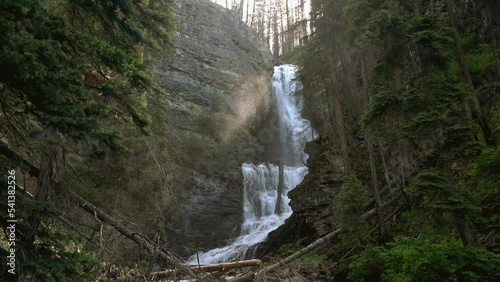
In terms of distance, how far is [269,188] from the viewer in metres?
26.5

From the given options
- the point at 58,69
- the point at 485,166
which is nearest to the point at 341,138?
the point at 485,166

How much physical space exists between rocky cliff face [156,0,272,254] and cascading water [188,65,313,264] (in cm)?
93

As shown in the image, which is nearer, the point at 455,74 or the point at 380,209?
the point at 380,209

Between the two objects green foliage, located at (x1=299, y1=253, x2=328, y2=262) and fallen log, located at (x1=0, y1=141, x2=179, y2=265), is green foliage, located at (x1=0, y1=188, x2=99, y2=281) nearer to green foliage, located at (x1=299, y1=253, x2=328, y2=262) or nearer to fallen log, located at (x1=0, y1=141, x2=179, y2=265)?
fallen log, located at (x1=0, y1=141, x2=179, y2=265)

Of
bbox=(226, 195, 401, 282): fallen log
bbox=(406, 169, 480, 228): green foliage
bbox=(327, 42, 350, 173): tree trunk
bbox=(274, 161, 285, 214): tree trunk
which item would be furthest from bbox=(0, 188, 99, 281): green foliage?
bbox=(274, 161, 285, 214): tree trunk

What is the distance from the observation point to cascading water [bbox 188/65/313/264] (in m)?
20.6

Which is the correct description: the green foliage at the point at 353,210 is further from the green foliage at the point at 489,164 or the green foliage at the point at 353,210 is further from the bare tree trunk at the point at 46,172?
the bare tree trunk at the point at 46,172

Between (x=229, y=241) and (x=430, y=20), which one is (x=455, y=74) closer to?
(x=430, y=20)

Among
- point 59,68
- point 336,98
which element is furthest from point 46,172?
point 336,98

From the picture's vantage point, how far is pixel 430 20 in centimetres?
707

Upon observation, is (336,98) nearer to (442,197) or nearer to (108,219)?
(442,197)

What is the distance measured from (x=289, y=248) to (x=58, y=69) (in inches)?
517

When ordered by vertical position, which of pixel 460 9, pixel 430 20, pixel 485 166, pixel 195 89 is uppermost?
pixel 195 89

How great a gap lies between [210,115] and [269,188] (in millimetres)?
8489
